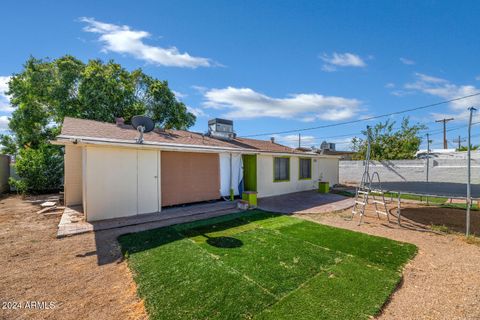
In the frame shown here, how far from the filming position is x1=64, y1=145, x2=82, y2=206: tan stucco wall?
29.3 feet

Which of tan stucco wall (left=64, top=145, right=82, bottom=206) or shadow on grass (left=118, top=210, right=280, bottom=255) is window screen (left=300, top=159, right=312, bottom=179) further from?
tan stucco wall (left=64, top=145, right=82, bottom=206)

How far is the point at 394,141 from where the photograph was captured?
20.6 metres

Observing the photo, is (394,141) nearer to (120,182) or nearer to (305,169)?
(305,169)

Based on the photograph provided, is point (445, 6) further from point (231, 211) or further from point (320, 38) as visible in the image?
point (231, 211)

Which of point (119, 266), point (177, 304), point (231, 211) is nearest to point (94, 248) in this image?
point (119, 266)

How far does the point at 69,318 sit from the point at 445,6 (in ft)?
43.7

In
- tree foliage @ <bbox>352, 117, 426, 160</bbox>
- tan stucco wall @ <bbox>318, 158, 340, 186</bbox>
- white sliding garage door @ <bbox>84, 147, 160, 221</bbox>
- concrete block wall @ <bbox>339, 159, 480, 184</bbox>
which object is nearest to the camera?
white sliding garage door @ <bbox>84, 147, 160, 221</bbox>

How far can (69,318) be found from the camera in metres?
2.60

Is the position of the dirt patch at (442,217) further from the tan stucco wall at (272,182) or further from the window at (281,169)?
the window at (281,169)

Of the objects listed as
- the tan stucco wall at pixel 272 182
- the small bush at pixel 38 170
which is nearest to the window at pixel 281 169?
the tan stucco wall at pixel 272 182

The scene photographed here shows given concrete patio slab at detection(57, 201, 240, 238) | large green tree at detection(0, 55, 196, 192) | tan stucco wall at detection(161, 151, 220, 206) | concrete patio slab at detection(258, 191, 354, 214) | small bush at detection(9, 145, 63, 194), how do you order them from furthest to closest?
large green tree at detection(0, 55, 196, 192), small bush at detection(9, 145, 63, 194), concrete patio slab at detection(258, 191, 354, 214), tan stucco wall at detection(161, 151, 220, 206), concrete patio slab at detection(57, 201, 240, 238)

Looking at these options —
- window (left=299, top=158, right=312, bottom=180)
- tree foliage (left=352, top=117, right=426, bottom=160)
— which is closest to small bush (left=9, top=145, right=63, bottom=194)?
window (left=299, top=158, right=312, bottom=180)

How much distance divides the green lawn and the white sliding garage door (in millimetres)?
1847

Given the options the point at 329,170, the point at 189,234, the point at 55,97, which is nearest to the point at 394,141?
the point at 329,170
